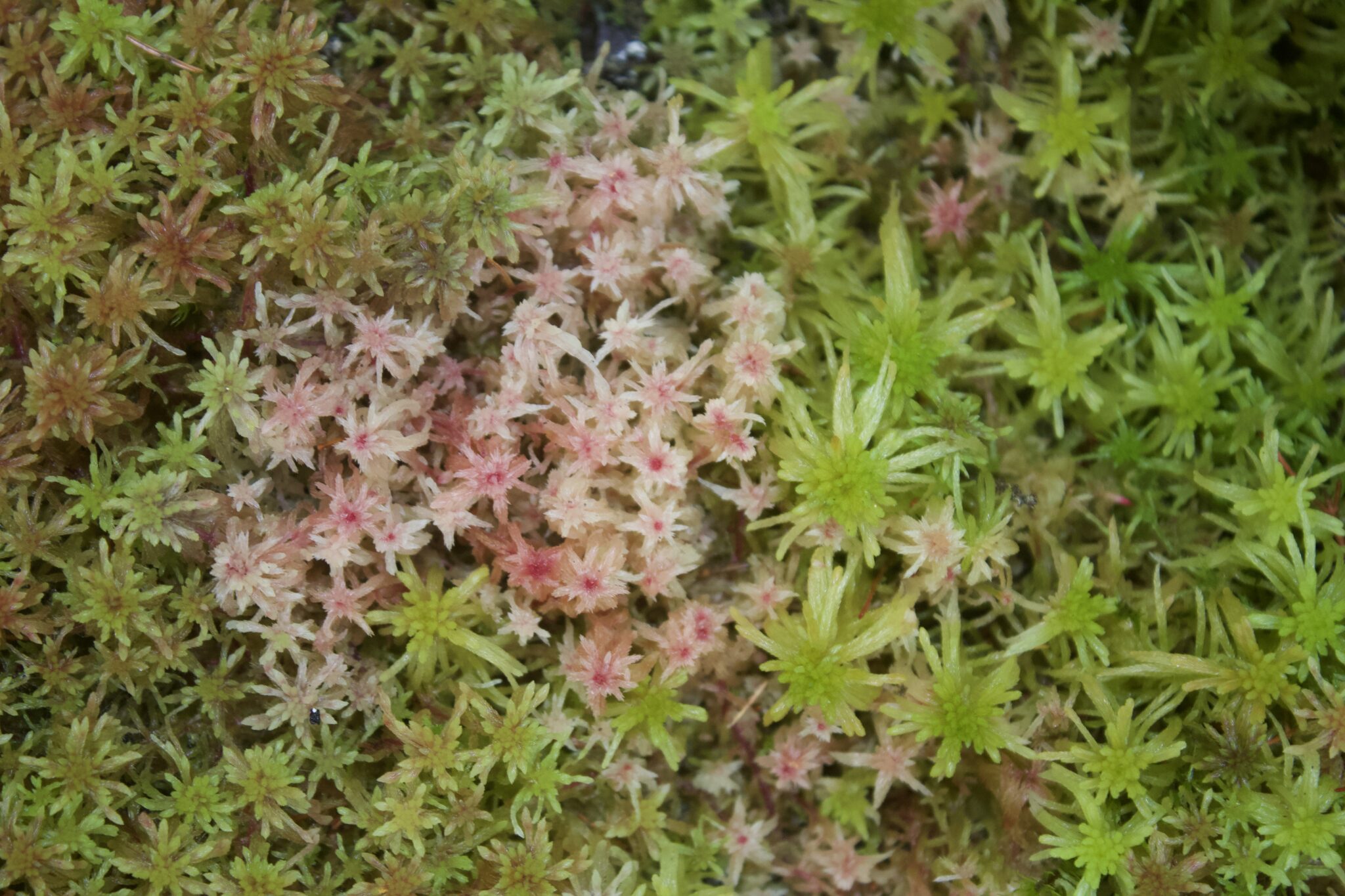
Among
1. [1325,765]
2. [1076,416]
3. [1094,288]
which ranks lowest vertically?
[1325,765]

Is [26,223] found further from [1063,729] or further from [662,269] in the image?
[1063,729]

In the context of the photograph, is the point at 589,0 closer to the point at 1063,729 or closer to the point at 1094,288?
the point at 1094,288

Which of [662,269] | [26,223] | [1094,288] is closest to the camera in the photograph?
[26,223]

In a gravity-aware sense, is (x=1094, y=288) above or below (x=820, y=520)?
above

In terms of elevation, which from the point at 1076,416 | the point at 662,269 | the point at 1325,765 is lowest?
the point at 1325,765

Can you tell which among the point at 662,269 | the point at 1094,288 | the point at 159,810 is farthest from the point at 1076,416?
the point at 159,810

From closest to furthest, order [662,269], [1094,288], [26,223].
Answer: [26,223] → [662,269] → [1094,288]

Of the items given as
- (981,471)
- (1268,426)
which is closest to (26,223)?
(981,471)

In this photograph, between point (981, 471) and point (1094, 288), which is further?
point (1094, 288)

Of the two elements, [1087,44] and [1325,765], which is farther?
[1087,44]
